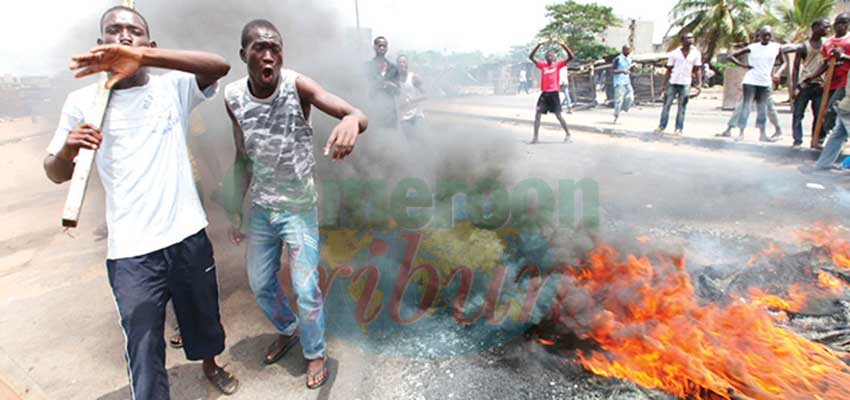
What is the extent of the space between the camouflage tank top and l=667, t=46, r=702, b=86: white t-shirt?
300 inches

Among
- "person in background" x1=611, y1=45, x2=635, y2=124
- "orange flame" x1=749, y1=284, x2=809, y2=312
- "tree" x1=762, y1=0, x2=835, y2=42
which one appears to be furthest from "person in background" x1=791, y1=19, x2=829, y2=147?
"tree" x1=762, y1=0, x2=835, y2=42

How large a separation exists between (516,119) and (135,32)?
11.4m

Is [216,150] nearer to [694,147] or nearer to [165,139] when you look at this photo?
[165,139]

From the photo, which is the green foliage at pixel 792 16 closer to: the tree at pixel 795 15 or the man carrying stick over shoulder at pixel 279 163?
the tree at pixel 795 15

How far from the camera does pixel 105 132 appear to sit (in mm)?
1757

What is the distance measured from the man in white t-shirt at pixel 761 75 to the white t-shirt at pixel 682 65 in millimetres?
780

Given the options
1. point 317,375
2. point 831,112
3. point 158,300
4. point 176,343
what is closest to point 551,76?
point 831,112

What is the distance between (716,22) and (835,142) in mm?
22448

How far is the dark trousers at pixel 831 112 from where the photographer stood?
555 cm

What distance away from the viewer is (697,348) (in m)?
2.23

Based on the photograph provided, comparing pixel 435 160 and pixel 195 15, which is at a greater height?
pixel 195 15

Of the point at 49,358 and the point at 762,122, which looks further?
the point at 762,122

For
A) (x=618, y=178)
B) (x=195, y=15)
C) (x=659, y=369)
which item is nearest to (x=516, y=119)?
(x=618, y=178)

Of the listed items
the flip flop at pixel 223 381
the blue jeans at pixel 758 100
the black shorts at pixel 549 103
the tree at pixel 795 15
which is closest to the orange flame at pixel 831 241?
the blue jeans at pixel 758 100
